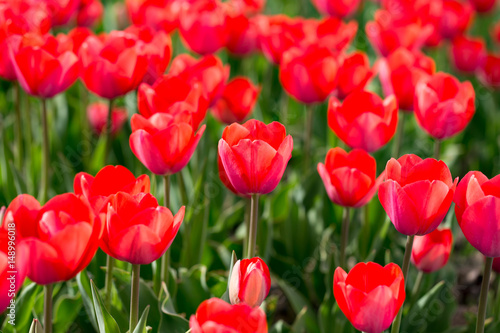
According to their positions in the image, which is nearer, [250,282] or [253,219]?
[250,282]

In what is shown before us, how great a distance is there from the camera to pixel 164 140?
3.47ft

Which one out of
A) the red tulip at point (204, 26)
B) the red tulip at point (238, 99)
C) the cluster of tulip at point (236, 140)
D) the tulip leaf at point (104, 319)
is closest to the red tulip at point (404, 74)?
the cluster of tulip at point (236, 140)

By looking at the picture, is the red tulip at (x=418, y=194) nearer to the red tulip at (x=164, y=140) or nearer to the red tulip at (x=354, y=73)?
the red tulip at (x=164, y=140)

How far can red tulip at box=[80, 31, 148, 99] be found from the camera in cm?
141

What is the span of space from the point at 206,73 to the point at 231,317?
867 mm

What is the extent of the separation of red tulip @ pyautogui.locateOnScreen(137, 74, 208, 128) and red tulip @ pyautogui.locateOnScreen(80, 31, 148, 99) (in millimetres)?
130

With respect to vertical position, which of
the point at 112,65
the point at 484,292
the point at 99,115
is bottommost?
the point at 99,115

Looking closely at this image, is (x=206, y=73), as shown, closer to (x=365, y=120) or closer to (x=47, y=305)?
(x=365, y=120)

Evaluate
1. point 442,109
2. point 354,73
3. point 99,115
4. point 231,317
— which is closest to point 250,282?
point 231,317

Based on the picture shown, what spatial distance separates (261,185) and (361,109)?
1.49 feet

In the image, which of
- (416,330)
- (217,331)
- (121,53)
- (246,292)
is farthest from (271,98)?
(217,331)

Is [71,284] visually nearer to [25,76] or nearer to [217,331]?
[25,76]

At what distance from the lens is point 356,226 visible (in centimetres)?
169

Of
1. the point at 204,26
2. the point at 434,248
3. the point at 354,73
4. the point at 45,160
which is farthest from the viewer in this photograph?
the point at 204,26
